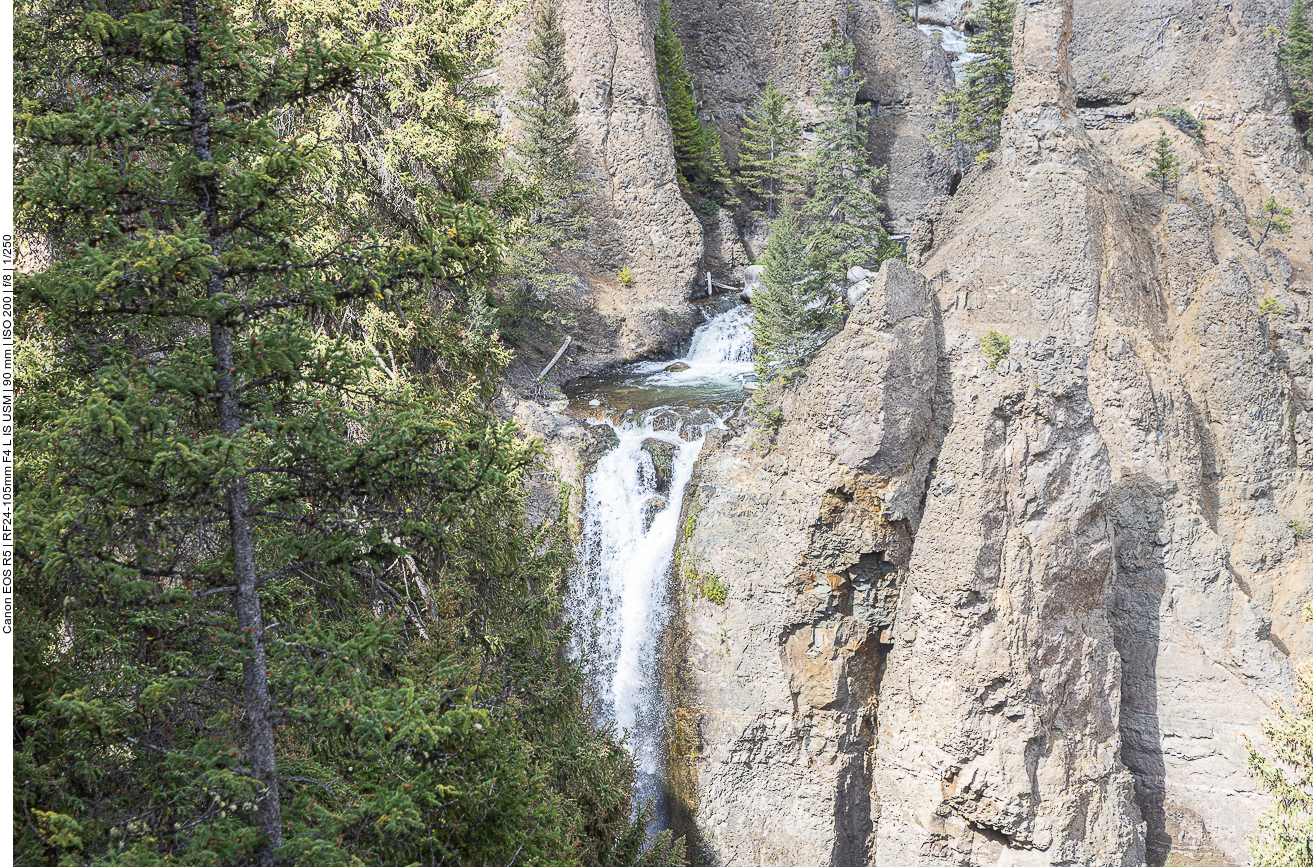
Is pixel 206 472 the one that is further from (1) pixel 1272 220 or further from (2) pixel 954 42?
(2) pixel 954 42

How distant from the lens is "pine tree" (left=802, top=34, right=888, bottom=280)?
30.4 meters

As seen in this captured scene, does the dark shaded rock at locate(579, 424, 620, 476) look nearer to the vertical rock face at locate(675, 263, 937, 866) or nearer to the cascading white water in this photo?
the vertical rock face at locate(675, 263, 937, 866)

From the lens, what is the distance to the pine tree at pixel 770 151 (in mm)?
36188

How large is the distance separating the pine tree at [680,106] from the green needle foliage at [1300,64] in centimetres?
2242

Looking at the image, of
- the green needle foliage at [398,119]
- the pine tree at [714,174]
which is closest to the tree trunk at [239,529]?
the green needle foliage at [398,119]

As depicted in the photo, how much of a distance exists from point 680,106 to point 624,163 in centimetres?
584

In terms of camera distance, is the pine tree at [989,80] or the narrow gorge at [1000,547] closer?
the narrow gorge at [1000,547]

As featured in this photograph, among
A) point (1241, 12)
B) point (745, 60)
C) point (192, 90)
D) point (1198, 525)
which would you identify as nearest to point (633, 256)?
point (745, 60)

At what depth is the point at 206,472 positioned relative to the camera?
18.2ft

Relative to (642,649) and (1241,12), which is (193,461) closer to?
(642,649)

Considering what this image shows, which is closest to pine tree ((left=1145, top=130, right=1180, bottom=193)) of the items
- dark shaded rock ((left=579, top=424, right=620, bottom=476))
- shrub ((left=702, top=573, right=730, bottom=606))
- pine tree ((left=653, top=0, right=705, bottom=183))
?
shrub ((left=702, top=573, right=730, bottom=606))

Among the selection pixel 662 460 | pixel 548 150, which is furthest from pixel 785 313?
pixel 548 150

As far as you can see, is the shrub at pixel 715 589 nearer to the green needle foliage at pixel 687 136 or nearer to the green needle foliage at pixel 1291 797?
the green needle foliage at pixel 1291 797

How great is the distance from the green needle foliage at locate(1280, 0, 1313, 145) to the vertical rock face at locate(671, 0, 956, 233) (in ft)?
43.4
